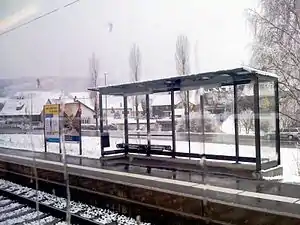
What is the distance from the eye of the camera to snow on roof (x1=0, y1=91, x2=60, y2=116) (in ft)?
13.9

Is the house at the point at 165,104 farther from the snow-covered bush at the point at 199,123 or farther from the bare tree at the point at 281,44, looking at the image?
the bare tree at the point at 281,44

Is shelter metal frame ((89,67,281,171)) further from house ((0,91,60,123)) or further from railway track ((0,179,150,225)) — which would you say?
railway track ((0,179,150,225))

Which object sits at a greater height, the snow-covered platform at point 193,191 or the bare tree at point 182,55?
the bare tree at point 182,55

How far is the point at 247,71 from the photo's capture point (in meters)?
3.15

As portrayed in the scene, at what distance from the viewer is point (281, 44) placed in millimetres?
2785

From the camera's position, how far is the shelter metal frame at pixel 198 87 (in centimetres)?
329

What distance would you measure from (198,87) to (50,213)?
2.20 metres

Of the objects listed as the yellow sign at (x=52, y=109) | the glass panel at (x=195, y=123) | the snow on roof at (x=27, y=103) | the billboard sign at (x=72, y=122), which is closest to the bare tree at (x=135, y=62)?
the glass panel at (x=195, y=123)

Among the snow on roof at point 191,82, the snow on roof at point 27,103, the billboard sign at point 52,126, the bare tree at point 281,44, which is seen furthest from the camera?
the billboard sign at point 52,126

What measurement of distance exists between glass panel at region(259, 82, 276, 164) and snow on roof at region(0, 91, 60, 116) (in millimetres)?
2387

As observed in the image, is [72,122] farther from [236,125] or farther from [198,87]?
[236,125]

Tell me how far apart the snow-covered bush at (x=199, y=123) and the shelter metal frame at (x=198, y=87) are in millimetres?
77

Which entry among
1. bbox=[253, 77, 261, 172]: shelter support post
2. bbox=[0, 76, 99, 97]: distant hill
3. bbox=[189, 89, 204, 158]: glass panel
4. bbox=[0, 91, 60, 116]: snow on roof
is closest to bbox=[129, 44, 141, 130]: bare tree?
bbox=[0, 76, 99, 97]: distant hill

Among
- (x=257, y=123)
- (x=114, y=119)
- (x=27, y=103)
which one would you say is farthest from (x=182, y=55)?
(x=27, y=103)
